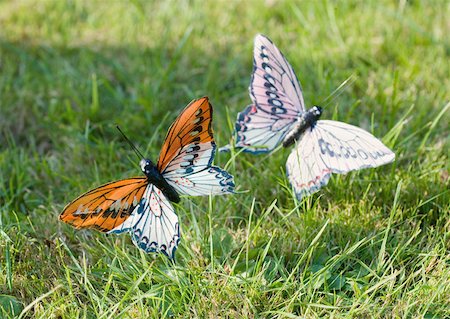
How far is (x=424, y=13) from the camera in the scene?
12.0 ft

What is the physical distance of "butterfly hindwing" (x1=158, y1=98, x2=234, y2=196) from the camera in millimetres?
2162

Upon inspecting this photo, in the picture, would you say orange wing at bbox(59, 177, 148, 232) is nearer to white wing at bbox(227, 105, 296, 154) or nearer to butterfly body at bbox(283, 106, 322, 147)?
white wing at bbox(227, 105, 296, 154)

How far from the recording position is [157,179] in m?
2.20

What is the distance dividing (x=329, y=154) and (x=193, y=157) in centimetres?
49

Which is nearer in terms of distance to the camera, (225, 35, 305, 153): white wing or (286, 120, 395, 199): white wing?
(286, 120, 395, 199): white wing

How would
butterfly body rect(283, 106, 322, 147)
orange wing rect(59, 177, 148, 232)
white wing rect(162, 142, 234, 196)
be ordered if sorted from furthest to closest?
butterfly body rect(283, 106, 322, 147) < white wing rect(162, 142, 234, 196) < orange wing rect(59, 177, 148, 232)

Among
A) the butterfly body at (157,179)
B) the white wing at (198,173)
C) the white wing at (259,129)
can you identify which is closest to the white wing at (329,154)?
the white wing at (259,129)

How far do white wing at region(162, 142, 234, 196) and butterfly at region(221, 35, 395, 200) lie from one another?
318 millimetres

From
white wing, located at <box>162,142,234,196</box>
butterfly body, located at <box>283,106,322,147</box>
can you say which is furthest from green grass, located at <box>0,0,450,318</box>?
butterfly body, located at <box>283,106,322,147</box>

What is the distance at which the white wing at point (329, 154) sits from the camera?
7.34 feet

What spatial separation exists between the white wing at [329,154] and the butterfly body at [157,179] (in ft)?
1.50

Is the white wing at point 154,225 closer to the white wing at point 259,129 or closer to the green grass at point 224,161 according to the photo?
the green grass at point 224,161

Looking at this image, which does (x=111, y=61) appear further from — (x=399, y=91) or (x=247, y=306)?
(x=247, y=306)

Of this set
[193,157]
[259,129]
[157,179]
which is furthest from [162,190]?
[259,129]
